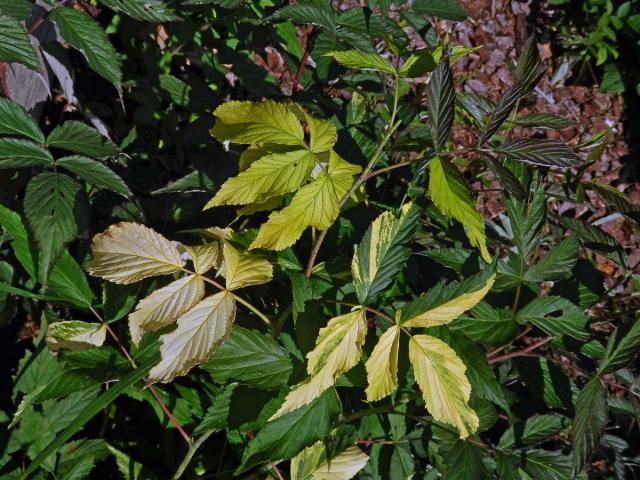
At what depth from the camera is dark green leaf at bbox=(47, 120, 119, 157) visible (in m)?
1.18

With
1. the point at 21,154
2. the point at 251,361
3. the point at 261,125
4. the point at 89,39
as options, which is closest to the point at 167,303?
the point at 251,361

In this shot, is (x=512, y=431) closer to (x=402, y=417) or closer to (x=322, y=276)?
(x=402, y=417)

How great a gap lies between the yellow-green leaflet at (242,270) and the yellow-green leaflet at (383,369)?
0.68 feet

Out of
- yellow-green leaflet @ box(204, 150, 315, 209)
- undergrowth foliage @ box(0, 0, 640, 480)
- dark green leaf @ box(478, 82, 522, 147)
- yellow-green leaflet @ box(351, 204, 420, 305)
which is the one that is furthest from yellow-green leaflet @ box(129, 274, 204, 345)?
dark green leaf @ box(478, 82, 522, 147)

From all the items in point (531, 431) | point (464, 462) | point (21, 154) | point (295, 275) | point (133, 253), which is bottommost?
point (531, 431)

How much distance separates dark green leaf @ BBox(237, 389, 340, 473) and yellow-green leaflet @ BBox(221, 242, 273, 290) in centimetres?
25

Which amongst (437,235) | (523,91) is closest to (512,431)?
(437,235)

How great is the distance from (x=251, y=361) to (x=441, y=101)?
541mm

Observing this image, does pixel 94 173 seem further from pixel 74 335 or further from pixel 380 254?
pixel 380 254

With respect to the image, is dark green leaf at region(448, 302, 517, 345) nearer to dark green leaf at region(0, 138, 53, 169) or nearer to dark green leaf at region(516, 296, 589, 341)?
dark green leaf at region(516, 296, 589, 341)

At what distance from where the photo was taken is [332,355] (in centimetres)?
92

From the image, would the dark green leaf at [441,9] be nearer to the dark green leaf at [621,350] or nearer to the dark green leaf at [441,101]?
the dark green leaf at [441,101]

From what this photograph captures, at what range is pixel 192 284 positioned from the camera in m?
0.98

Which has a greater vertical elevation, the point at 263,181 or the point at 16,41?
the point at 16,41
